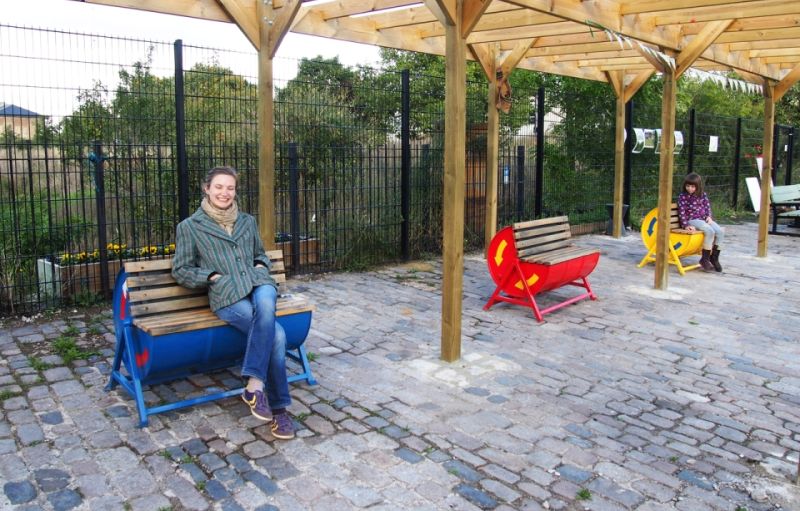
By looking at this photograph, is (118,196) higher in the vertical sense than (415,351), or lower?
higher

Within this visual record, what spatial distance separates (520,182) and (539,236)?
436 cm

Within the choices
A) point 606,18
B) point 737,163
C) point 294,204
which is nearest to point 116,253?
point 294,204

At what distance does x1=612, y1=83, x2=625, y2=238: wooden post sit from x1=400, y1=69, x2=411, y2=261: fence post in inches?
181

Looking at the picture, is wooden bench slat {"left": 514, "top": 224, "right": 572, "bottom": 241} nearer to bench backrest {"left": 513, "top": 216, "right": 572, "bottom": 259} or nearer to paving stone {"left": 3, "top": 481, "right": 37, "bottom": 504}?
bench backrest {"left": 513, "top": 216, "right": 572, "bottom": 259}

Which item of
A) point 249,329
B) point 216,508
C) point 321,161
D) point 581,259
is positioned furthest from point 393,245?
point 216,508

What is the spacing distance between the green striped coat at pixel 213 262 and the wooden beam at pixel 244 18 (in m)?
2.69

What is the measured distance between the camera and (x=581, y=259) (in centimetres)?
712

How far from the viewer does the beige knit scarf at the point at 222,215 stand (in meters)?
4.38

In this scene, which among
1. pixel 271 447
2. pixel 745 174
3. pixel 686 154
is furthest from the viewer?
pixel 745 174

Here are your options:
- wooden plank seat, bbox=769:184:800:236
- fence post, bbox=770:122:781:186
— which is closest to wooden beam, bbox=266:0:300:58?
wooden plank seat, bbox=769:184:800:236

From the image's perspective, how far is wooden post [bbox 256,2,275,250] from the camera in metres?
6.47

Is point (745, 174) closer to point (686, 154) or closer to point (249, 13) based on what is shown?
point (686, 154)

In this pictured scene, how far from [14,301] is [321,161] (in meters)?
3.94

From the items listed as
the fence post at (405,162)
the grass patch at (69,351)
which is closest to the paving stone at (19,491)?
the grass patch at (69,351)
